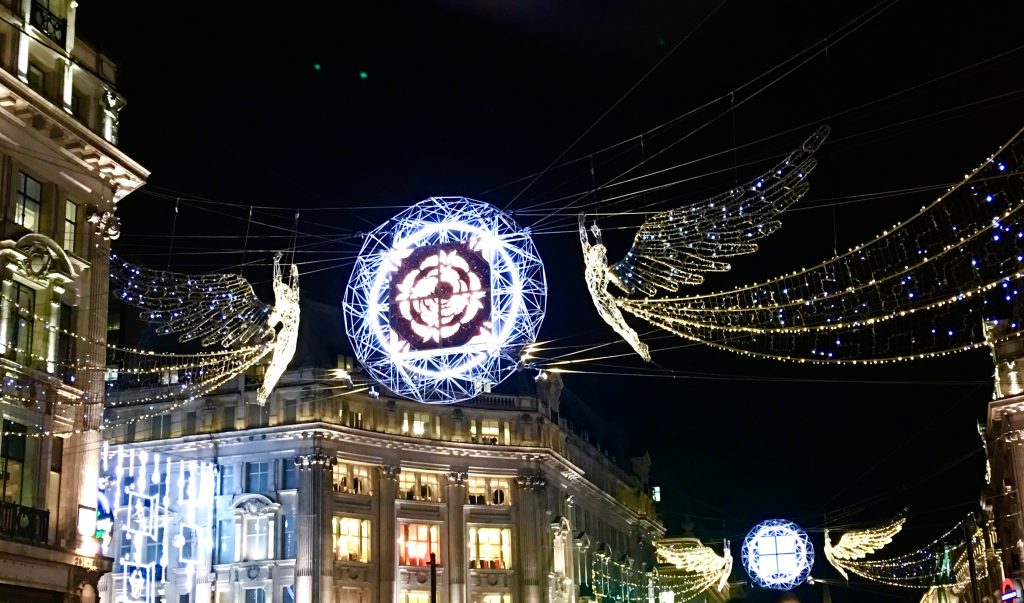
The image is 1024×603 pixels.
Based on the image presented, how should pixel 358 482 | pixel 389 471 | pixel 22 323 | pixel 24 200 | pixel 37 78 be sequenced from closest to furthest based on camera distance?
pixel 22 323 → pixel 24 200 → pixel 37 78 → pixel 358 482 → pixel 389 471

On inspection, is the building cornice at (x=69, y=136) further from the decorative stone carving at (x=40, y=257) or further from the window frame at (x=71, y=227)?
the decorative stone carving at (x=40, y=257)

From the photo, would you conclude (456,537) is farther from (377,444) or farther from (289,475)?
(289,475)

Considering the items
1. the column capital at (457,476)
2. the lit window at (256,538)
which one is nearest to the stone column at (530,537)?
the column capital at (457,476)

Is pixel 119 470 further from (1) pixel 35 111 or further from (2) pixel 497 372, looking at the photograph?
(2) pixel 497 372

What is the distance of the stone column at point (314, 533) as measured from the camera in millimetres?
59531

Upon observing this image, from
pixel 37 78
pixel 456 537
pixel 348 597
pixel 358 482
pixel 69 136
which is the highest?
pixel 37 78

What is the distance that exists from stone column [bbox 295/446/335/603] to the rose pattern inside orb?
122 ft

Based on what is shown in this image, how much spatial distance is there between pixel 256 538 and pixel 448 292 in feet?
131

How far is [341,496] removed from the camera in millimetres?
62719

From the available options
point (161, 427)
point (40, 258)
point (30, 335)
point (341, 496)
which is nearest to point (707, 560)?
point (341, 496)

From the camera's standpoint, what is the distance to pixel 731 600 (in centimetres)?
12438

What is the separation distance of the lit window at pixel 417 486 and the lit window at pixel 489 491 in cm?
229

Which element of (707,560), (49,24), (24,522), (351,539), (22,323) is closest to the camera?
(24,522)

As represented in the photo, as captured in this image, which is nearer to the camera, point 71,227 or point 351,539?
point 71,227
